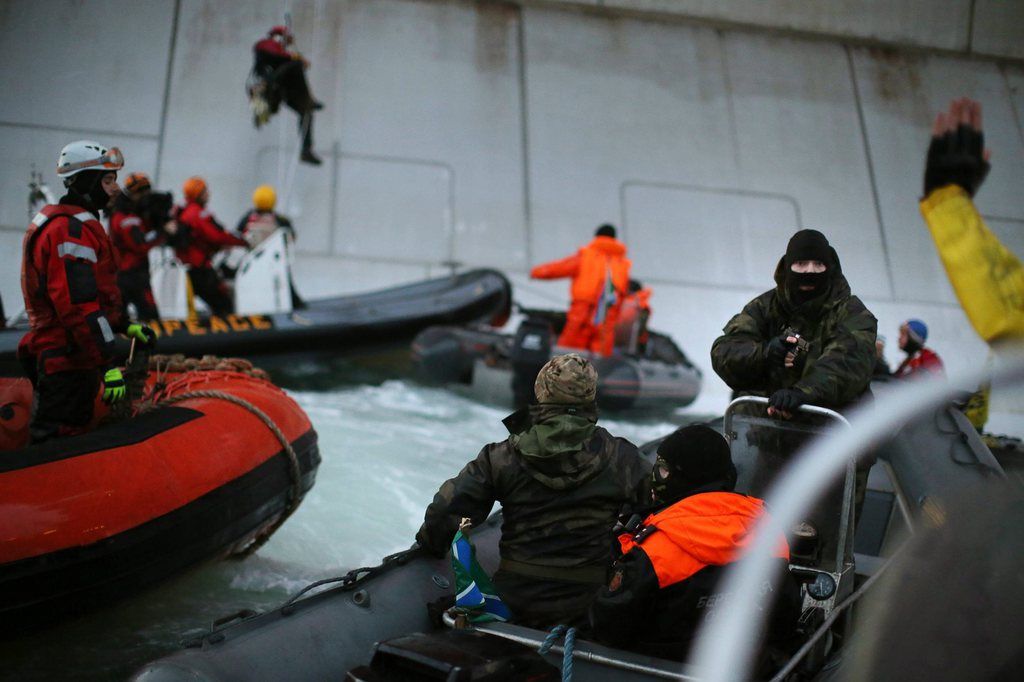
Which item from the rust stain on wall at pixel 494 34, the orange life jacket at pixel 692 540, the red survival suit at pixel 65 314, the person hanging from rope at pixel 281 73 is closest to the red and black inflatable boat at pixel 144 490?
the red survival suit at pixel 65 314

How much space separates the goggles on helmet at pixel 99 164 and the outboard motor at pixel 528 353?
10.6 feet

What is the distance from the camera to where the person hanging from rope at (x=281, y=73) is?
24.9 ft

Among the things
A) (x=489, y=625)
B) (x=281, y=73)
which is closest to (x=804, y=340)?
(x=489, y=625)

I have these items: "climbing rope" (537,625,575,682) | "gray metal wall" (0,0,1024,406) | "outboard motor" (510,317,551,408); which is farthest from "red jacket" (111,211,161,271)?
"climbing rope" (537,625,575,682)

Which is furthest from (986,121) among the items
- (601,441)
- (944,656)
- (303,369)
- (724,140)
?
(944,656)

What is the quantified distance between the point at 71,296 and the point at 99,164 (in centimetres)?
43

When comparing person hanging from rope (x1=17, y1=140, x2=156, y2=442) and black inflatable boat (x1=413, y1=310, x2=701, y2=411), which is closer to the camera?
person hanging from rope (x1=17, y1=140, x2=156, y2=442)

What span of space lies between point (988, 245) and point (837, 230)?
9355mm

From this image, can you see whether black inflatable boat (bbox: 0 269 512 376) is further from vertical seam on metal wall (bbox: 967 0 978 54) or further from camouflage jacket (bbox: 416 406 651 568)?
vertical seam on metal wall (bbox: 967 0 978 54)

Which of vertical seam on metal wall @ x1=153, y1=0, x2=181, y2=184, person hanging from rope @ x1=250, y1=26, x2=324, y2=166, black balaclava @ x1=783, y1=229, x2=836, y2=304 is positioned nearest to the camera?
black balaclava @ x1=783, y1=229, x2=836, y2=304

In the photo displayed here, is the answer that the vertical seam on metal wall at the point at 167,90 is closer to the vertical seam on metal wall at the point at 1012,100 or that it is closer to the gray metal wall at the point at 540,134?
the gray metal wall at the point at 540,134

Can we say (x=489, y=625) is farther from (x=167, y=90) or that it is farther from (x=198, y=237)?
(x=167, y=90)

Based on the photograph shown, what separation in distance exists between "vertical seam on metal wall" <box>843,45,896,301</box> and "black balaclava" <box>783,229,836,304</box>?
835 cm

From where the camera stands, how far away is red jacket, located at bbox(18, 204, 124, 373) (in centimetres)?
303
